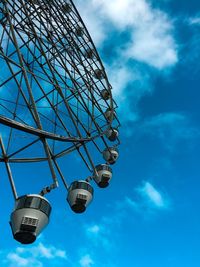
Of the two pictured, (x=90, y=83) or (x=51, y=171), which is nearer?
(x=51, y=171)

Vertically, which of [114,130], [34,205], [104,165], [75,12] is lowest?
[34,205]

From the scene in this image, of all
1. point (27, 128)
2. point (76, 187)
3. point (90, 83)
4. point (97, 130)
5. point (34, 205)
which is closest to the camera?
point (34, 205)

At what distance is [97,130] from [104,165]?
151 cm

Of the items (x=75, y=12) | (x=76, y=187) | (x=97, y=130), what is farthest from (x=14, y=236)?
(x=75, y=12)

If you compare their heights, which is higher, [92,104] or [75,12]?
[75,12]

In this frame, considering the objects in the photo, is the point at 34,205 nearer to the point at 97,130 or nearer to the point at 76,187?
the point at 76,187

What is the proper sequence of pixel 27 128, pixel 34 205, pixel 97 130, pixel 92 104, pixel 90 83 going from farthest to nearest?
pixel 90 83, pixel 92 104, pixel 97 130, pixel 27 128, pixel 34 205

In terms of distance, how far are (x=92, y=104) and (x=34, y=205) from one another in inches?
347

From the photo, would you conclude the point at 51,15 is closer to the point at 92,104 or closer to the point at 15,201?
the point at 92,104

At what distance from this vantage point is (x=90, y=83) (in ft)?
54.5

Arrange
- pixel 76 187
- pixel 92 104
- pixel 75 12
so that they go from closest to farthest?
pixel 76 187 → pixel 92 104 → pixel 75 12

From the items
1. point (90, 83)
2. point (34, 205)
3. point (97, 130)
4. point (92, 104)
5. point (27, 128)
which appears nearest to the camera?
point (34, 205)

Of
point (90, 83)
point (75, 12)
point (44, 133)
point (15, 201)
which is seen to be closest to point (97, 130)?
point (90, 83)

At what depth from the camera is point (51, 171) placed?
8477mm
